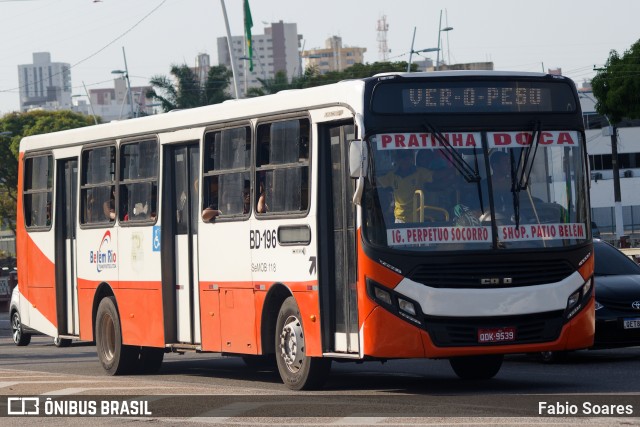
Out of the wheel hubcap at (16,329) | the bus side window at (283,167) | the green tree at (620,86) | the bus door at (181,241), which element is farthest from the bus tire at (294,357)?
the green tree at (620,86)

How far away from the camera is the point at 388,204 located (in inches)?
511

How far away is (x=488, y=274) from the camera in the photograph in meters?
13.0

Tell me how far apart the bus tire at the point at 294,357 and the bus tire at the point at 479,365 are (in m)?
1.77

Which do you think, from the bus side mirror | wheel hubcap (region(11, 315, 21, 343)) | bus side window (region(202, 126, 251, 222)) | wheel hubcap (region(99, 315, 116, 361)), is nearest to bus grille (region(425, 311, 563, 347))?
the bus side mirror

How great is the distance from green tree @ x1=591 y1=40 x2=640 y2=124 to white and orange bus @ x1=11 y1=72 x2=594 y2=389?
36.8 metres

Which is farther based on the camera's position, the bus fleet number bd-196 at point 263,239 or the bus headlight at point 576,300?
the bus fleet number bd-196 at point 263,239

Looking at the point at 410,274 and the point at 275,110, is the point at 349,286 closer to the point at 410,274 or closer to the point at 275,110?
the point at 410,274

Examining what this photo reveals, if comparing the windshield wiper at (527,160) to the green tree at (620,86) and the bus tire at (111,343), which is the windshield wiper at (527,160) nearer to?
the bus tire at (111,343)

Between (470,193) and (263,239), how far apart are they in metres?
2.65

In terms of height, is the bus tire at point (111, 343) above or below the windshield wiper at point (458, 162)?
below

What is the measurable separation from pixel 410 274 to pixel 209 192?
Result: 3.88 meters

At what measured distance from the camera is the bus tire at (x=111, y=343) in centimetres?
1819

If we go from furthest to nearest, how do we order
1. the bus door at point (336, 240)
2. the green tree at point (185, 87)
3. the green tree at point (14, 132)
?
the green tree at point (14, 132)
the green tree at point (185, 87)
the bus door at point (336, 240)

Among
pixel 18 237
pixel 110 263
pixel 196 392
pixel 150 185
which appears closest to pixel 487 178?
pixel 196 392
